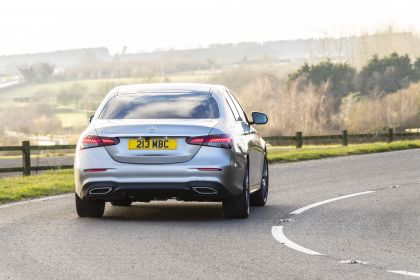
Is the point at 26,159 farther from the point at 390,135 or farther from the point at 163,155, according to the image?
the point at 390,135

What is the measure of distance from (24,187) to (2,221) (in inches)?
225

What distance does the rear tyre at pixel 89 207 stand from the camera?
41.1ft

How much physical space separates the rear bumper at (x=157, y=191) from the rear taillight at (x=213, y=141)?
1.52 feet

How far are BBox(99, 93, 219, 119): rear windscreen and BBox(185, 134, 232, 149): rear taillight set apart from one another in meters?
0.49

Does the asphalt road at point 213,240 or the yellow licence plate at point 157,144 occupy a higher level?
the yellow licence plate at point 157,144

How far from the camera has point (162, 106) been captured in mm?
12359

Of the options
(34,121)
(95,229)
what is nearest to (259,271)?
(95,229)

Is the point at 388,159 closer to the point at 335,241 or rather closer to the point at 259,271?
the point at 335,241

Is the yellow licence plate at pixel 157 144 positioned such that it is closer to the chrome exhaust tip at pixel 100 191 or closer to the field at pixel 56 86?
the chrome exhaust tip at pixel 100 191

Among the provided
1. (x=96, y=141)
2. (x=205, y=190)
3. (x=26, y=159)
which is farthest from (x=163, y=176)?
(x=26, y=159)

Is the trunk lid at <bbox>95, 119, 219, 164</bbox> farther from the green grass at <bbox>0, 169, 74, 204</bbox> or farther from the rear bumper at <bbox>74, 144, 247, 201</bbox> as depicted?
the green grass at <bbox>0, 169, 74, 204</bbox>

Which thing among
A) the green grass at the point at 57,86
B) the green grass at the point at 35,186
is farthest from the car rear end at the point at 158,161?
the green grass at the point at 57,86

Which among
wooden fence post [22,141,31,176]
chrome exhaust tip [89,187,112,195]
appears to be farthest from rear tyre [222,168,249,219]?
wooden fence post [22,141,31,176]

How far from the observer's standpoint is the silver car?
11.8 m
